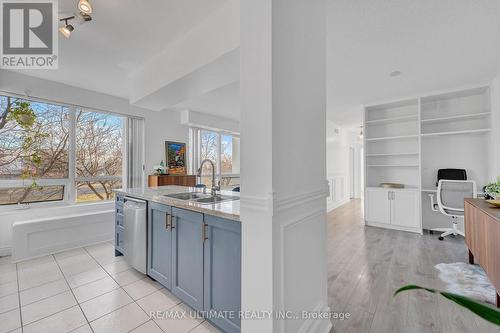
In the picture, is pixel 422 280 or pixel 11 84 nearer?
pixel 422 280

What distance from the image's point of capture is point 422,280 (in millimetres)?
2369

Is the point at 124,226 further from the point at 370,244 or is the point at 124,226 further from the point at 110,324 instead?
the point at 370,244

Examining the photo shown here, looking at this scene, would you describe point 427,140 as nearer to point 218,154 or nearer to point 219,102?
point 219,102

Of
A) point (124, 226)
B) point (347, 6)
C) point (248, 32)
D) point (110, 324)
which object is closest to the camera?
point (248, 32)

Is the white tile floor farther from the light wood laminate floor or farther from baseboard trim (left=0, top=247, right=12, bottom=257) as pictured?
the light wood laminate floor

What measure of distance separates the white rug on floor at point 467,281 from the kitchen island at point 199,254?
7.30ft

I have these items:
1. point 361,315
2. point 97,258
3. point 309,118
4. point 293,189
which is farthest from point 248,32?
point 97,258

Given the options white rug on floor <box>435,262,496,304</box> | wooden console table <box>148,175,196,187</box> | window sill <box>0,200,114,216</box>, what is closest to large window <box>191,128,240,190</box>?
wooden console table <box>148,175,196,187</box>

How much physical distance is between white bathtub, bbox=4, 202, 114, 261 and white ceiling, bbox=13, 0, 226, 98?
6.95 feet

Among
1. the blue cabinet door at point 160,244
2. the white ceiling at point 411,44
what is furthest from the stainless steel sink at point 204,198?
the white ceiling at point 411,44

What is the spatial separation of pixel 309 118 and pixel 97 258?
3362 mm

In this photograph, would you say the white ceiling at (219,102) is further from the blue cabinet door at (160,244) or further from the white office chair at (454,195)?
the white office chair at (454,195)

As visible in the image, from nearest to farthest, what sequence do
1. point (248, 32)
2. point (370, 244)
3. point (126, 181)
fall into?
point (248, 32)
point (370, 244)
point (126, 181)

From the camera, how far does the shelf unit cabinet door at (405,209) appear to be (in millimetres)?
4062
